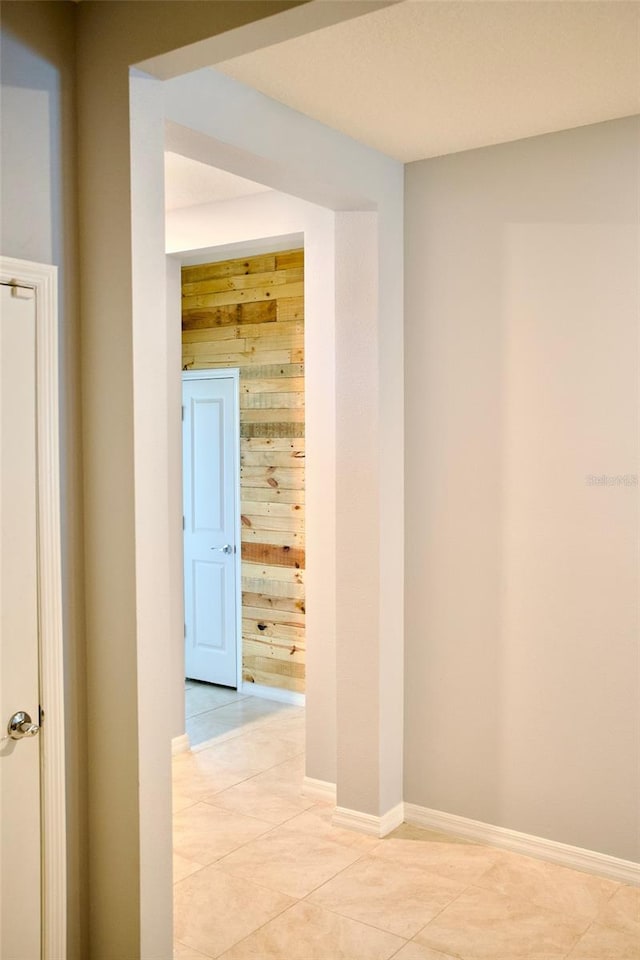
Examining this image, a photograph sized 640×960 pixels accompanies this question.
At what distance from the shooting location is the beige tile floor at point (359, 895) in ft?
9.48

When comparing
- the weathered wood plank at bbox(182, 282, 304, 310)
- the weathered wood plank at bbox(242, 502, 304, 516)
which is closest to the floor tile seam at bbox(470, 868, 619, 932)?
the weathered wood plank at bbox(242, 502, 304, 516)

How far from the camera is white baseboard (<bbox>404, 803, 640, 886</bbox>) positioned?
3.28 metres

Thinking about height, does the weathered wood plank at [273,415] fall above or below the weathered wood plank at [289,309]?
below

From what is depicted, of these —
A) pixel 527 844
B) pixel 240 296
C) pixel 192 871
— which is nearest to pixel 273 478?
pixel 240 296

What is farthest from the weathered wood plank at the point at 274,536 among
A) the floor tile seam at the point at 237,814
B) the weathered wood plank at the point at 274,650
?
the floor tile seam at the point at 237,814

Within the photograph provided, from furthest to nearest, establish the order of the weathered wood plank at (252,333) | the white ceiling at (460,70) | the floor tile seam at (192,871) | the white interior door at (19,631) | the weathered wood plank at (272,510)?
the weathered wood plank at (272,510), the weathered wood plank at (252,333), the floor tile seam at (192,871), the white ceiling at (460,70), the white interior door at (19,631)

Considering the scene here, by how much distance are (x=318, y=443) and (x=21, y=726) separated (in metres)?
2.02

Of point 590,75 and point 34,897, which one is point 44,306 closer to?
point 34,897

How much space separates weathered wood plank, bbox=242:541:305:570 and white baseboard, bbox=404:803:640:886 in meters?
1.91

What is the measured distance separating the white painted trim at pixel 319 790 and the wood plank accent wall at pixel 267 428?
1349 millimetres

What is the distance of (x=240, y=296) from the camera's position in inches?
216

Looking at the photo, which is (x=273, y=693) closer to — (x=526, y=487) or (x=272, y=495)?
(x=272, y=495)

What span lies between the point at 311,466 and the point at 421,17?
204cm

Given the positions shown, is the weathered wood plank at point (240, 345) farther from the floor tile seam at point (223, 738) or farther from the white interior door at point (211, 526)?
the floor tile seam at point (223, 738)
